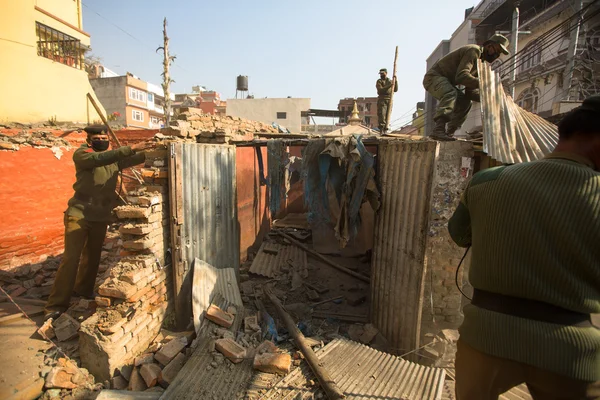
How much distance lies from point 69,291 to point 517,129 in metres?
6.06

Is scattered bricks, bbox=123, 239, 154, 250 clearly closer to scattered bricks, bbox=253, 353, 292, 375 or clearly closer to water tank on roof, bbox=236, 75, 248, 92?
scattered bricks, bbox=253, 353, 292, 375

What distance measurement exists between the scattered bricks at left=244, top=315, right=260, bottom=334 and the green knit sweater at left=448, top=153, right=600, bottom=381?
3.17 metres

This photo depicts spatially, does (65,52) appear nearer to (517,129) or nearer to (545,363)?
(517,129)

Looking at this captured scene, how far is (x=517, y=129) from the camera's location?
3.78 m

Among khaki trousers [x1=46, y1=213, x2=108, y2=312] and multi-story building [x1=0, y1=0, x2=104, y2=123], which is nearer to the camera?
khaki trousers [x1=46, y1=213, x2=108, y2=312]

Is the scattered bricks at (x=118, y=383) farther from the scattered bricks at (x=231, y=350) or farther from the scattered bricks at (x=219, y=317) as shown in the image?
the scattered bricks at (x=219, y=317)

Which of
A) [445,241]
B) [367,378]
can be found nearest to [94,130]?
[367,378]

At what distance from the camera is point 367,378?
340 centimetres

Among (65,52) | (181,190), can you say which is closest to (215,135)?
(181,190)

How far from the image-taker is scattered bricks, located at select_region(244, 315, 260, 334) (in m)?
4.21

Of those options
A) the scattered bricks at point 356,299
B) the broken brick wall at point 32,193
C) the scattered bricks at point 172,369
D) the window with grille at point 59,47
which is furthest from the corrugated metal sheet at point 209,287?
the window with grille at point 59,47

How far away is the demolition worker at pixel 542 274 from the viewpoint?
4.50 feet

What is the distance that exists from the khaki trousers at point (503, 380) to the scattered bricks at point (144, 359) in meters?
3.16

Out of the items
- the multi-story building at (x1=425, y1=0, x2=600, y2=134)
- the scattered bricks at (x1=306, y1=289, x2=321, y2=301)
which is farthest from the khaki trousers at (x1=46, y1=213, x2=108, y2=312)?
the multi-story building at (x1=425, y1=0, x2=600, y2=134)
